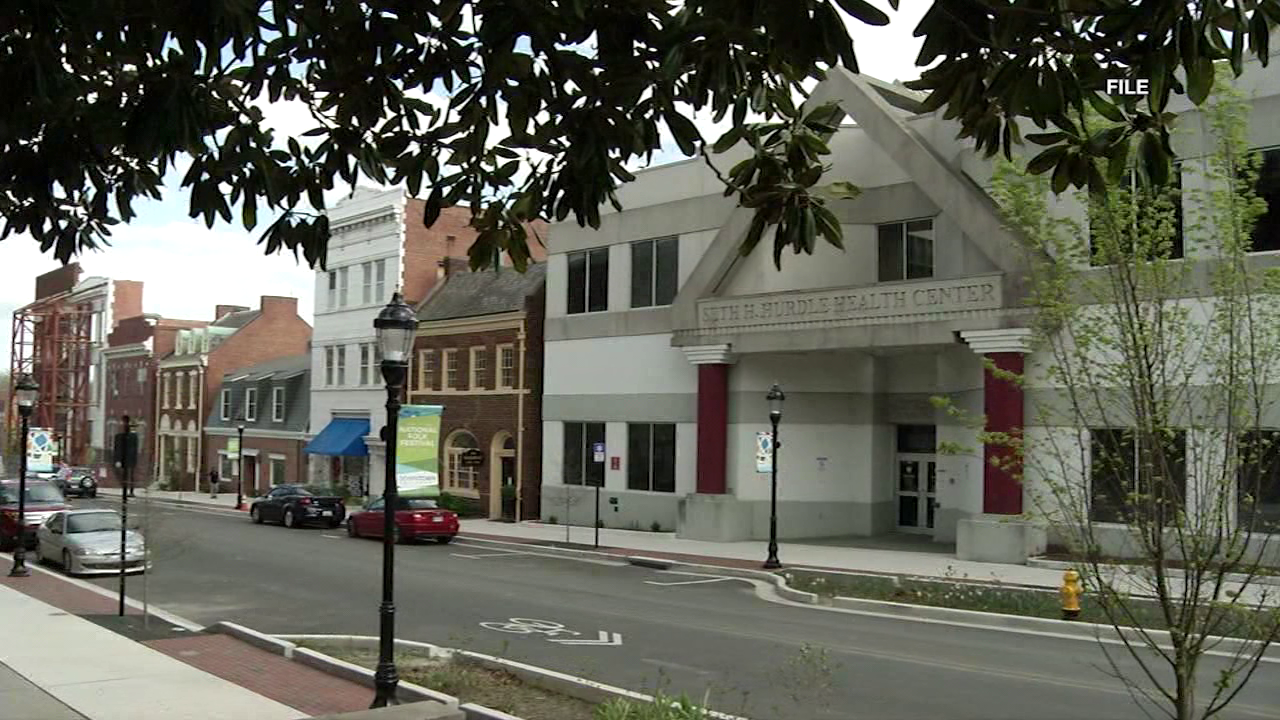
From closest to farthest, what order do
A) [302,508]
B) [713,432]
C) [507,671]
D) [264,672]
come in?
1. [507,671]
2. [264,672]
3. [713,432]
4. [302,508]

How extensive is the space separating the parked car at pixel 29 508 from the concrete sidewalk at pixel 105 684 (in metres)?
13.1

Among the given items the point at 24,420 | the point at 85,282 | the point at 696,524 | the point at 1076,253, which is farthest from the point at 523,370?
the point at 85,282

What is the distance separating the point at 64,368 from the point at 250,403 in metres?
29.4

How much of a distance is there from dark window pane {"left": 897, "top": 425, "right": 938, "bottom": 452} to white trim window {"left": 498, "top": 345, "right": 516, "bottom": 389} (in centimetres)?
1364

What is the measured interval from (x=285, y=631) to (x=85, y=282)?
77117 mm

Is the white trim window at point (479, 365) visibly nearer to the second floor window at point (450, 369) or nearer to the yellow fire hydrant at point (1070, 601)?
the second floor window at point (450, 369)

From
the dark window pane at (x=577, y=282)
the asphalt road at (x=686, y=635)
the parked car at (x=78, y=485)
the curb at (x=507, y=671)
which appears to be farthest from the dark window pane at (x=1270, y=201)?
the parked car at (x=78, y=485)

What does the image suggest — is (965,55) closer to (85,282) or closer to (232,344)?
(232,344)

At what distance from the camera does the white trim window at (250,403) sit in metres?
58.4

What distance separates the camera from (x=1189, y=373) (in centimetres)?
723

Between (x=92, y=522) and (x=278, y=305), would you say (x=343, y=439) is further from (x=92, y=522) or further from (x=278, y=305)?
(x=278, y=305)

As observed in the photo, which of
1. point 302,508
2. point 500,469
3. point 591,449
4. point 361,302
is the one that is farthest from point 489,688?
point 361,302

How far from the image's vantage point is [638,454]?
33656 mm

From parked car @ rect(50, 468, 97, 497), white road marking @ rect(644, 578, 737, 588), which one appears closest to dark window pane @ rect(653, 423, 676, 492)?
white road marking @ rect(644, 578, 737, 588)
